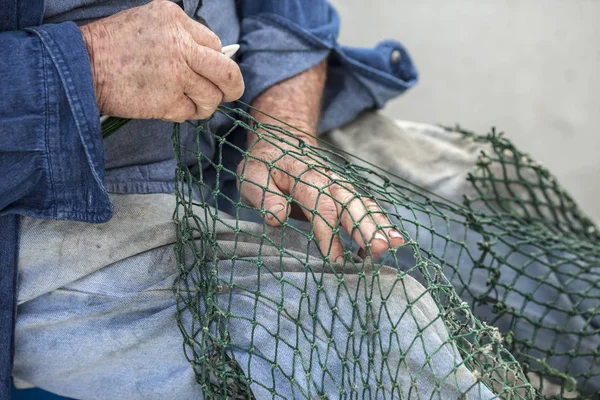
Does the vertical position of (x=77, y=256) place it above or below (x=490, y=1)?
below

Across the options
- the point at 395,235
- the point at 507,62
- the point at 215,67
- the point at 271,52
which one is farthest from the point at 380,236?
the point at 507,62

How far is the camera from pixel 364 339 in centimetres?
66

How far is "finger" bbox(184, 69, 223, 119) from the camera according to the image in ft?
2.13

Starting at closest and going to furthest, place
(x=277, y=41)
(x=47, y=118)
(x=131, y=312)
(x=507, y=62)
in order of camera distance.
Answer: (x=47, y=118)
(x=131, y=312)
(x=277, y=41)
(x=507, y=62)

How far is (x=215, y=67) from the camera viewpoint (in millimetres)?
651

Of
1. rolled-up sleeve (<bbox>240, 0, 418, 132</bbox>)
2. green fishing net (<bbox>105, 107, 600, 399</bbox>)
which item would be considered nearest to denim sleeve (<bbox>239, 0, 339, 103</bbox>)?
rolled-up sleeve (<bbox>240, 0, 418, 132</bbox>)

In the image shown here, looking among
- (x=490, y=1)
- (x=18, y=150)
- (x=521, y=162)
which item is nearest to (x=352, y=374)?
(x=18, y=150)

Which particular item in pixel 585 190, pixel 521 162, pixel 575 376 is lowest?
pixel 585 190

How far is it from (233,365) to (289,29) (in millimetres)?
500

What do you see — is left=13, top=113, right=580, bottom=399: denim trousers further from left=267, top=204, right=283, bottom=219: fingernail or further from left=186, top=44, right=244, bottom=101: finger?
left=186, top=44, right=244, bottom=101: finger

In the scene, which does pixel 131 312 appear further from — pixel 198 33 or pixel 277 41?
pixel 277 41

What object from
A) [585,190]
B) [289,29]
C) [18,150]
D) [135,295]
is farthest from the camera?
[585,190]

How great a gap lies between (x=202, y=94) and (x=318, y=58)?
0.37 m

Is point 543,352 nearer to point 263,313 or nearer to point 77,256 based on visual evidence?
point 263,313
